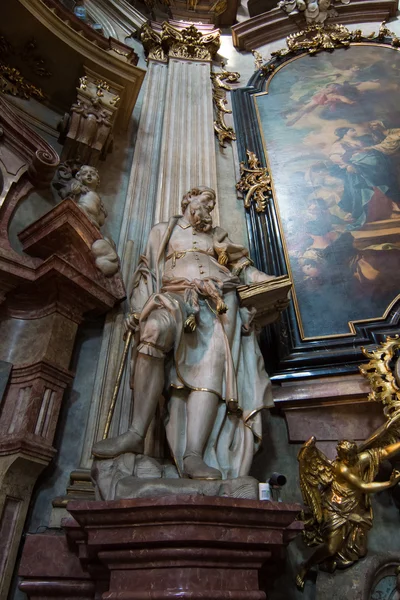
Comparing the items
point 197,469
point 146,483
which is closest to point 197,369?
point 197,469

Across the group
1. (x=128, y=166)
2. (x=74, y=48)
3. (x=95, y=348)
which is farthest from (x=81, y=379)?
(x=74, y=48)

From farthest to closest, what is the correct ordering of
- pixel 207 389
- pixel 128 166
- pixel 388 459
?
pixel 128 166, pixel 388 459, pixel 207 389

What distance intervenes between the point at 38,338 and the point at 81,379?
0.40 meters

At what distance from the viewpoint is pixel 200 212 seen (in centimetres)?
324

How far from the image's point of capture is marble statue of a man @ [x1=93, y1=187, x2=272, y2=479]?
229cm

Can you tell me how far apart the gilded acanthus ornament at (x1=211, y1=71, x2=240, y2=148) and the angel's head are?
3.78 meters

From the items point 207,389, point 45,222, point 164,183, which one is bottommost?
point 207,389

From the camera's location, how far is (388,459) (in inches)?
105

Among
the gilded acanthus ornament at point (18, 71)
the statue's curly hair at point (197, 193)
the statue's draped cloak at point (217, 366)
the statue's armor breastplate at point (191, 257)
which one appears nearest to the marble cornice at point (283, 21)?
the gilded acanthus ornament at point (18, 71)

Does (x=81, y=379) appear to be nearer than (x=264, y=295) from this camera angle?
No

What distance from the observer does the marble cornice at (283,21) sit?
6656 mm

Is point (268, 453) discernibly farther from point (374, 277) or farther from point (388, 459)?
point (374, 277)

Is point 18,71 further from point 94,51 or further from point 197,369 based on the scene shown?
point 197,369

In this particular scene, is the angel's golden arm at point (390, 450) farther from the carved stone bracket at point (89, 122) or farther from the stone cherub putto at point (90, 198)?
the carved stone bracket at point (89, 122)
